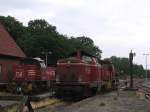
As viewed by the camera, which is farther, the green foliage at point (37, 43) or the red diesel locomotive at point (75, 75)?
the green foliage at point (37, 43)

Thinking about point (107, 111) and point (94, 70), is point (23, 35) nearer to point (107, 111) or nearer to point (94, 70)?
point (94, 70)

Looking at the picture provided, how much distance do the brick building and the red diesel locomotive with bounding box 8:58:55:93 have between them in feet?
9.82

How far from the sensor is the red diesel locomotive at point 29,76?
→ 34.9m

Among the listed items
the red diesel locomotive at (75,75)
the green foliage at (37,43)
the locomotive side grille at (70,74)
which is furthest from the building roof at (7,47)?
the green foliage at (37,43)

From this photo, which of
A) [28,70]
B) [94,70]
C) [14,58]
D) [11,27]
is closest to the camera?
[94,70]

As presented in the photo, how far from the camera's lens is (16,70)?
3619cm

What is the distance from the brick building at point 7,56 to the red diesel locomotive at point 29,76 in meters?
2.99

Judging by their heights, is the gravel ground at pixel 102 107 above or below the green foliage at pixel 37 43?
below

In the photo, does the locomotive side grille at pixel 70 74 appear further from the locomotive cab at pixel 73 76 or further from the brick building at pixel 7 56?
the brick building at pixel 7 56

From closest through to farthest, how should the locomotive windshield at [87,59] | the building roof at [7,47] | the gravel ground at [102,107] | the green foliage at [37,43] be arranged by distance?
1. the gravel ground at [102,107]
2. the locomotive windshield at [87,59]
3. the building roof at [7,47]
4. the green foliage at [37,43]

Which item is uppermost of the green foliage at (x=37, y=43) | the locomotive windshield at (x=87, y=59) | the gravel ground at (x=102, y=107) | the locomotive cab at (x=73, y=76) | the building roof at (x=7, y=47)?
the green foliage at (x=37, y=43)

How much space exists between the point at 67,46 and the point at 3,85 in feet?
172

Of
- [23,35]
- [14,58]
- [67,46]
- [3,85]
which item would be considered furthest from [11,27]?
[3,85]

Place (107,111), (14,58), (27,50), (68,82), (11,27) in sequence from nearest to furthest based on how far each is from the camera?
(107,111) → (68,82) → (14,58) → (27,50) → (11,27)
